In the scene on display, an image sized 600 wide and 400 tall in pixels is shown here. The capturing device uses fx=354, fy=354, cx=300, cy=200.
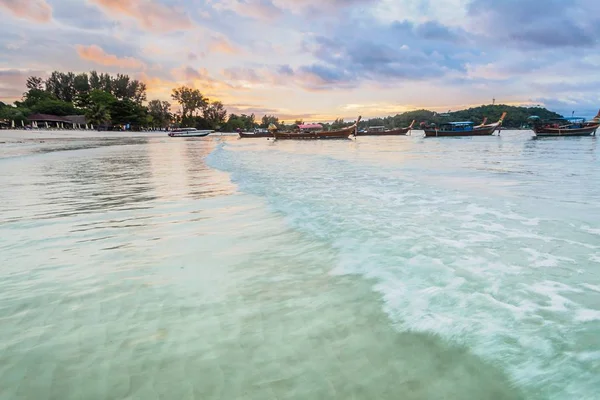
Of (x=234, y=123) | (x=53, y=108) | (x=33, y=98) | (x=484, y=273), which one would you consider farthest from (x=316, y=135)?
(x=234, y=123)

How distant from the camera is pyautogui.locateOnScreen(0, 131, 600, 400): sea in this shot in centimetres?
191

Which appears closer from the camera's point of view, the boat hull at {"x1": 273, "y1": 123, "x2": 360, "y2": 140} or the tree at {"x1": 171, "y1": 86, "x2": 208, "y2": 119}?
the boat hull at {"x1": 273, "y1": 123, "x2": 360, "y2": 140}

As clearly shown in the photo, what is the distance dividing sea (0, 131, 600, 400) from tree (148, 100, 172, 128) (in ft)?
392

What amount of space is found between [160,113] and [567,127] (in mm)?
108368

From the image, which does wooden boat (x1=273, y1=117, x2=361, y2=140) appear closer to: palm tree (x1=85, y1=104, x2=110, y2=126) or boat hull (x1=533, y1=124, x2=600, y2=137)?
boat hull (x1=533, y1=124, x2=600, y2=137)

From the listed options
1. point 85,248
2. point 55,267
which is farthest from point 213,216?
point 55,267

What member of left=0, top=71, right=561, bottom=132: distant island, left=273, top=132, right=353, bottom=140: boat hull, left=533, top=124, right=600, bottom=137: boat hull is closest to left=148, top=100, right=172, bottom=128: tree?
left=0, top=71, right=561, bottom=132: distant island

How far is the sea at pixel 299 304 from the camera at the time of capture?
1908 mm

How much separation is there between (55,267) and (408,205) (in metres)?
5.45

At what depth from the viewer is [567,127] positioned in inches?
2029

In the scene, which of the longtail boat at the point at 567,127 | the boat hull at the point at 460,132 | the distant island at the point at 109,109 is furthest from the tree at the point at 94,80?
the longtail boat at the point at 567,127

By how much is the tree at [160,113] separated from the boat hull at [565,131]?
337ft

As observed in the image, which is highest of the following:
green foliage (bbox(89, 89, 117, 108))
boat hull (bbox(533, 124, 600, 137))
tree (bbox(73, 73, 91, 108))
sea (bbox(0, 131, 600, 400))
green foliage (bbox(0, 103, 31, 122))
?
tree (bbox(73, 73, 91, 108))

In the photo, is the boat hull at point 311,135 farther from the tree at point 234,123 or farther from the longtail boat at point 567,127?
the tree at point 234,123
